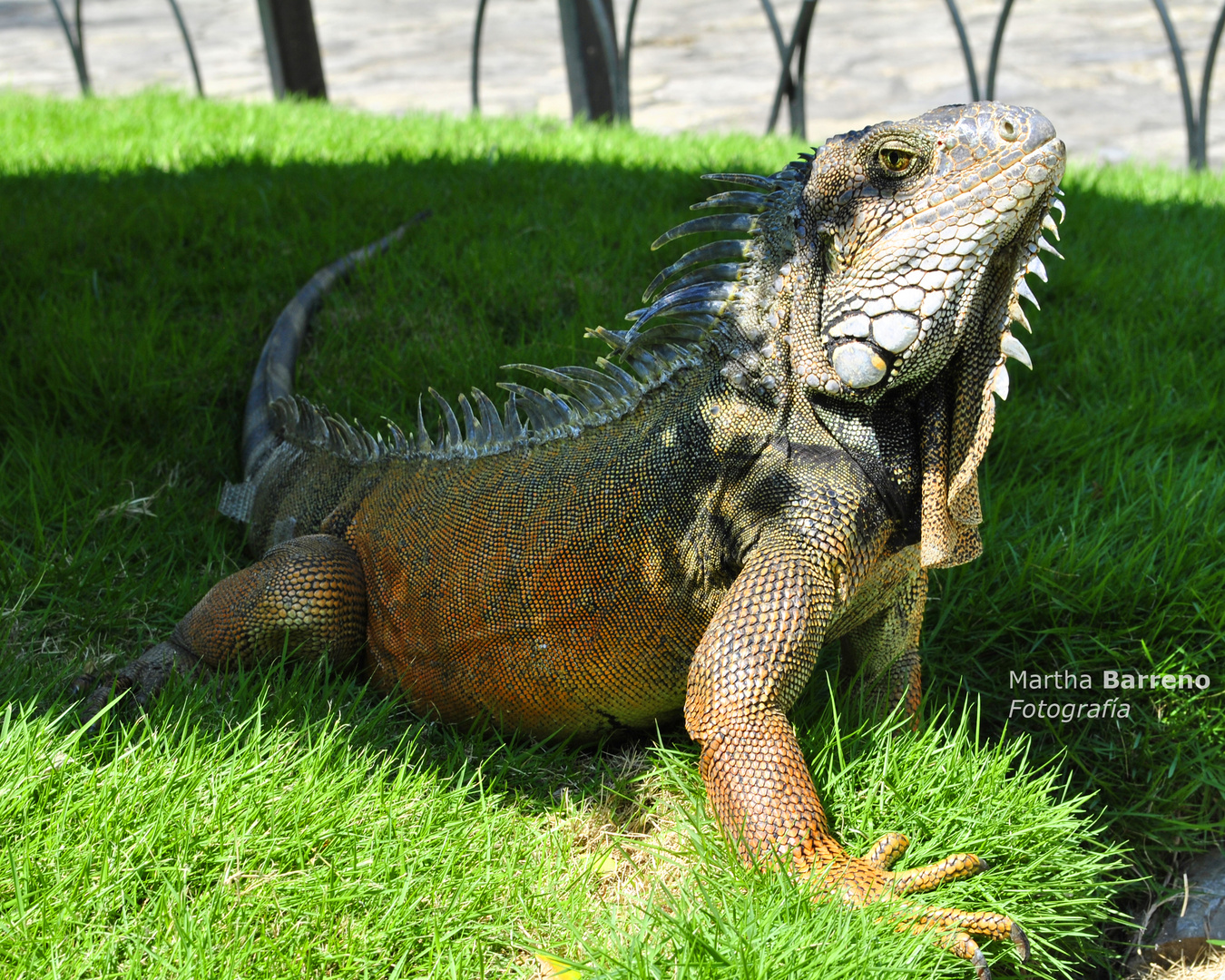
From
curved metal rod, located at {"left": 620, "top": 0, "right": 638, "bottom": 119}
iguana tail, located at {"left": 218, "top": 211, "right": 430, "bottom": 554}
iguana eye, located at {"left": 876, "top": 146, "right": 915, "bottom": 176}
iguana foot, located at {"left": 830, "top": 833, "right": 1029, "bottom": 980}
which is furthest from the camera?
curved metal rod, located at {"left": 620, "top": 0, "right": 638, "bottom": 119}

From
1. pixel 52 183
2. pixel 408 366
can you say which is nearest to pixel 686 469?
pixel 408 366

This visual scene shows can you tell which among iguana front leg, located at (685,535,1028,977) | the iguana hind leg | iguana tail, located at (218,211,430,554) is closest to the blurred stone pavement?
iguana tail, located at (218,211,430,554)

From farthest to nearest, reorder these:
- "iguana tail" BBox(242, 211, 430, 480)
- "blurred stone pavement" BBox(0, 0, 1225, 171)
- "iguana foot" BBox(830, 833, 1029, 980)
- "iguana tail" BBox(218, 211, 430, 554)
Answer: "blurred stone pavement" BBox(0, 0, 1225, 171) → "iguana tail" BBox(242, 211, 430, 480) → "iguana tail" BBox(218, 211, 430, 554) → "iguana foot" BBox(830, 833, 1029, 980)

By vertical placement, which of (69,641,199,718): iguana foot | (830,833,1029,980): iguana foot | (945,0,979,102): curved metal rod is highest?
(945,0,979,102): curved metal rod

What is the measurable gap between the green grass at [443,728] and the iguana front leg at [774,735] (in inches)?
3.9

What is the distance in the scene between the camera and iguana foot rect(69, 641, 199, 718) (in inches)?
106

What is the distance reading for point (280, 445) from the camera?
3.37 meters

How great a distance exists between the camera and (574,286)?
14.2ft

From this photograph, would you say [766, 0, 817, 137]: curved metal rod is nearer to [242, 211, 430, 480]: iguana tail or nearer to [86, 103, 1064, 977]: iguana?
[242, 211, 430, 480]: iguana tail

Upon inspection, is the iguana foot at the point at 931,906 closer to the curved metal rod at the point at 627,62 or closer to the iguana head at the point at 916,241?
the iguana head at the point at 916,241

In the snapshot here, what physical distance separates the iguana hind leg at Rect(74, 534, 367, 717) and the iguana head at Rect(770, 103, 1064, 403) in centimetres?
135

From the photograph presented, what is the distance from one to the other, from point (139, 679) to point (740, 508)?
1634mm

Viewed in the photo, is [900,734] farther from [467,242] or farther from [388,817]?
[467,242]

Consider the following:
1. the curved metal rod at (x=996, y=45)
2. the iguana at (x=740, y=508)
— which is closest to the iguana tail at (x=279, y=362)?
the iguana at (x=740, y=508)
